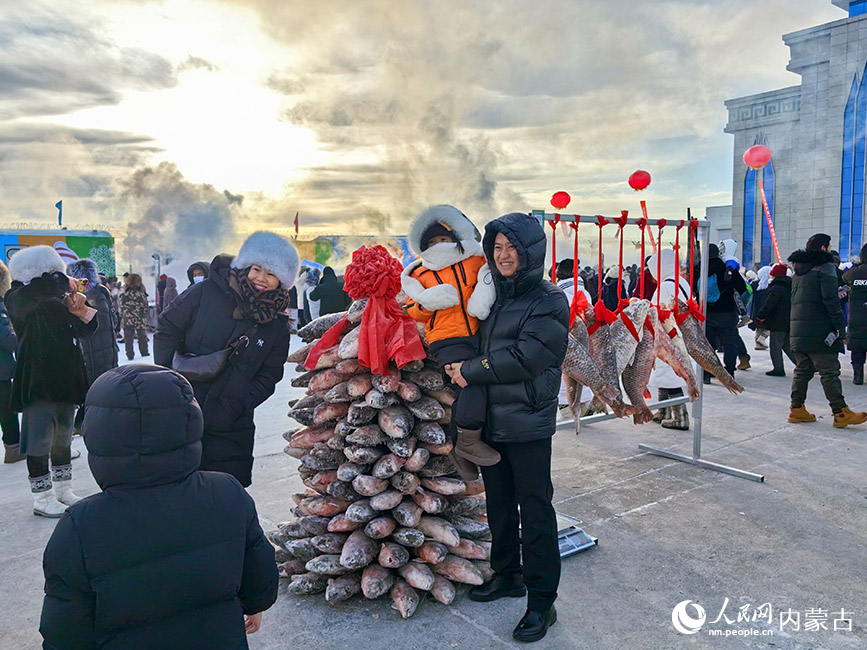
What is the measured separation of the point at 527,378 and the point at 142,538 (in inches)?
66.8

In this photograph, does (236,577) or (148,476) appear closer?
(148,476)

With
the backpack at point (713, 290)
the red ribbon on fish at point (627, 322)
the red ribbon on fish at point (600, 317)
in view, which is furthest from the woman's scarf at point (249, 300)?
the backpack at point (713, 290)

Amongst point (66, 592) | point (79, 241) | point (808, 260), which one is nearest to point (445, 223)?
point (66, 592)

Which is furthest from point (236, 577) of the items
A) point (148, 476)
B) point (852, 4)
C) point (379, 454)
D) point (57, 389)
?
point (852, 4)

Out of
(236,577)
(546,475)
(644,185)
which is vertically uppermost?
(644,185)

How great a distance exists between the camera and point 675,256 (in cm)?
485

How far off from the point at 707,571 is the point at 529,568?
1.20m

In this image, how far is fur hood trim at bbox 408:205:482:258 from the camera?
3.01 m

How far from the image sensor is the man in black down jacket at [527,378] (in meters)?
2.67

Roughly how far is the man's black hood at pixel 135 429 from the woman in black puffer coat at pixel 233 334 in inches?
63.9

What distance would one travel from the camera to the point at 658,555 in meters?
3.52

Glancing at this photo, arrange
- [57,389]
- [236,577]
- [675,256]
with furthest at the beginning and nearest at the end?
[675,256]
[57,389]
[236,577]

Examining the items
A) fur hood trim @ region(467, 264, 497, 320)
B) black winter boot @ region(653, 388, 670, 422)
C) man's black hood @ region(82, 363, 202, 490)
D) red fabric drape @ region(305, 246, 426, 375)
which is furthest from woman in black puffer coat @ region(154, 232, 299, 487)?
black winter boot @ region(653, 388, 670, 422)

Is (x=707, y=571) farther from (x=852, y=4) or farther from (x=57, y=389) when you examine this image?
(x=852, y=4)
